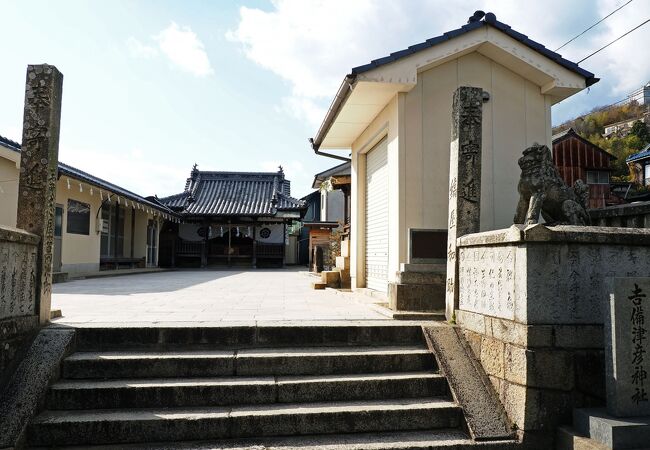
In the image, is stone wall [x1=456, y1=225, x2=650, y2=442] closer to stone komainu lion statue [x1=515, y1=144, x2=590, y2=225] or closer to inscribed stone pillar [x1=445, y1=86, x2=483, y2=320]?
stone komainu lion statue [x1=515, y1=144, x2=590, y2=225]

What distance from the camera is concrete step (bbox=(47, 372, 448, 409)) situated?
4.46m

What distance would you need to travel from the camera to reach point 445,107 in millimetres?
8609

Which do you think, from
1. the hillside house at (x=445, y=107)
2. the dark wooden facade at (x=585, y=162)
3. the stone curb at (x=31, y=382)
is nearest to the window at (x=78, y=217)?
the hillside house at (x=445, y=107)

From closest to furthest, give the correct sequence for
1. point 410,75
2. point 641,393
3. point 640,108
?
point 641,393 → point 410,75 → point 640,108

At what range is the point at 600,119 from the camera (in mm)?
63094

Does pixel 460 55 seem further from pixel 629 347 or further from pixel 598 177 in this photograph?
pixel 598 177

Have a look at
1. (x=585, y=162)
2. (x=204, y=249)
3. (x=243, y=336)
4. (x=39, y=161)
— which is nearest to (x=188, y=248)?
(x=204, y=249)

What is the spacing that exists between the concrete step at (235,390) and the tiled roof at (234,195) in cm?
2429

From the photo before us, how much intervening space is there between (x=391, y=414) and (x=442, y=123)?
232 inches

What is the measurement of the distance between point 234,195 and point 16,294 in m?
27.9

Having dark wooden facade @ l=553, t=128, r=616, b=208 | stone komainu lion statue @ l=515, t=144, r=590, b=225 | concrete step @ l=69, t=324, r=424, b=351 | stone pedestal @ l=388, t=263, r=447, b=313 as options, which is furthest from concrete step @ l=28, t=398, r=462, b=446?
dark wooden facade @ l=553, t=128, r=616, b=208

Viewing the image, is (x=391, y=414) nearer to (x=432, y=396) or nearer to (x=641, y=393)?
(x=432, y=396)

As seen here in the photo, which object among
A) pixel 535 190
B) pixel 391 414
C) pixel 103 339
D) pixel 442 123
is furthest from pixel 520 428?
pixel 442 123

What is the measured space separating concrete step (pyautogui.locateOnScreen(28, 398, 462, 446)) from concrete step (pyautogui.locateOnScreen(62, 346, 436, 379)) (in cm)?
48
